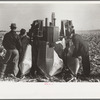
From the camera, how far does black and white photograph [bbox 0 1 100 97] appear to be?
1.85 metres

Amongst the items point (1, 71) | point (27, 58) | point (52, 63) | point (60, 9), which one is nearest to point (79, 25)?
point (60, 9)

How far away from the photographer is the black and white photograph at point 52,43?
72.9 inches

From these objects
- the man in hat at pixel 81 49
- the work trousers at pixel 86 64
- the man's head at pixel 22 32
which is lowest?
the work trousers at pixel 86 64

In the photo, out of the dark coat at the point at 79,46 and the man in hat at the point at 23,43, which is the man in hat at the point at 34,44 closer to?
the man in hat at the point at 23,43

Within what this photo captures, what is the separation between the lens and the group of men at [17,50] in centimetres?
186

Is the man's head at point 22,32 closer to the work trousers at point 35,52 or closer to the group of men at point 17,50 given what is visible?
the group of men at point 17,50

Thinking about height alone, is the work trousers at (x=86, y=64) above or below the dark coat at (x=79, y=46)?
below

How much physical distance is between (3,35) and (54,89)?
692mm

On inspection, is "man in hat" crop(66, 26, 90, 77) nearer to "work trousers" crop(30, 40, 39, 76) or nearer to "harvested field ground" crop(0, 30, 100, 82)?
"harvested field ground" crop(0, 30, 100, 82)

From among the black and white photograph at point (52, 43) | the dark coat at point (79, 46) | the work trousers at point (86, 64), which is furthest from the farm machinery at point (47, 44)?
the work trousers at point (86, 64)

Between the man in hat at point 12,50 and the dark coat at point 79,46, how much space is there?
1.71ft

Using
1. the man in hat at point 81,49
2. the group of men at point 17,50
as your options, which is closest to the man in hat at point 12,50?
the group of men at point 17,50

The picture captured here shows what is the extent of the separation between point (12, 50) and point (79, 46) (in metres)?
0.63

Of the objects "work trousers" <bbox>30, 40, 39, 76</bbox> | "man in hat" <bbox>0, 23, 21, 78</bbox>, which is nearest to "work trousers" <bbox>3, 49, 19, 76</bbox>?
"man in hat" <bbox>0, 23, 21, 78</bbox>
